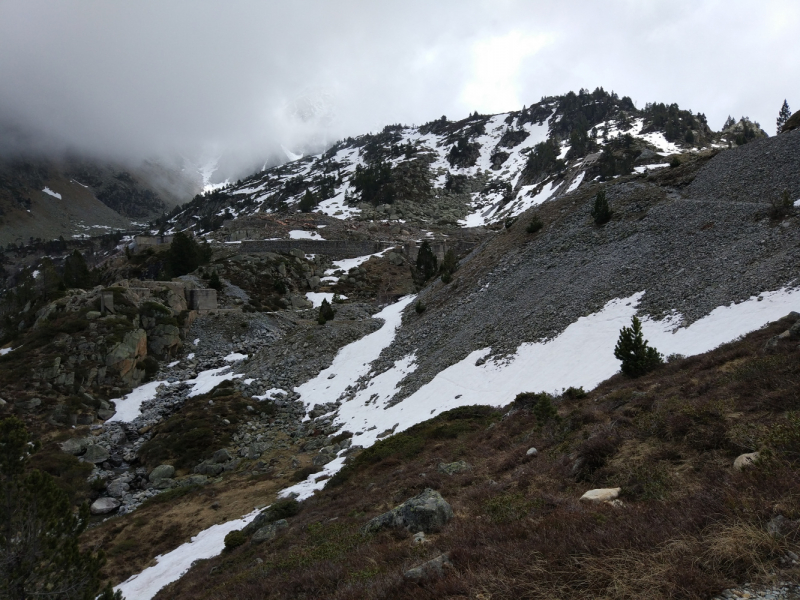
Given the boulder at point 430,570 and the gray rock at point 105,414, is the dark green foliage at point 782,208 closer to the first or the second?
the boulder at point 430,570

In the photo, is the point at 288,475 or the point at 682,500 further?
the point at 288,475

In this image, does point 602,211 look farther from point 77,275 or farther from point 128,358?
point 77,275

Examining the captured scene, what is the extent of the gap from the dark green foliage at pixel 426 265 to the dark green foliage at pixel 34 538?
141ft

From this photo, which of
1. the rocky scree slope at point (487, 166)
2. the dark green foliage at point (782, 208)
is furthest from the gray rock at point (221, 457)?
the rocky scree slope at point (487, 166)

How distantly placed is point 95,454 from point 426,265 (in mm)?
35823

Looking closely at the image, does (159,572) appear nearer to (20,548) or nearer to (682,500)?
(20,548)

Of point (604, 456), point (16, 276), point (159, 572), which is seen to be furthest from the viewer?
point (16, 276)

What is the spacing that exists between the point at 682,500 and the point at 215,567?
11.4 metres

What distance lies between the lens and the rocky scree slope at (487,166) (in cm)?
9338

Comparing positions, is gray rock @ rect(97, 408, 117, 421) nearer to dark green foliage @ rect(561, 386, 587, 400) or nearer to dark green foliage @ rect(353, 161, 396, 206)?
dark green foliage @ rect(561, 386, 587, 400)

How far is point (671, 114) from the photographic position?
108 meters

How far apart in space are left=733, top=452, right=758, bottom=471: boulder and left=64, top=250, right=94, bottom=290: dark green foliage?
68077mm

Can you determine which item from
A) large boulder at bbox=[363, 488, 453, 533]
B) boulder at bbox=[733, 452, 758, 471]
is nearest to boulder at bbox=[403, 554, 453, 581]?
large boulder at bbox=[363, 488, 453, 533]

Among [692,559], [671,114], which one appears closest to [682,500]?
[692,559]
